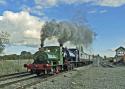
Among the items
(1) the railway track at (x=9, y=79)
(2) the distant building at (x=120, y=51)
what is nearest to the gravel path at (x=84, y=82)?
(1) the railway track at (x=9, y=79)

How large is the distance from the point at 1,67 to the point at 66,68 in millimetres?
7505

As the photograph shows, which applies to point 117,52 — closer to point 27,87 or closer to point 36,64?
point 36,64

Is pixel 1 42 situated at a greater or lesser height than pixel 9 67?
greater

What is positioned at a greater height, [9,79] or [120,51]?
[120,51]

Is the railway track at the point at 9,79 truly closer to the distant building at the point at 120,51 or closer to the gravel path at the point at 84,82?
the gravel path at the point at 84,82

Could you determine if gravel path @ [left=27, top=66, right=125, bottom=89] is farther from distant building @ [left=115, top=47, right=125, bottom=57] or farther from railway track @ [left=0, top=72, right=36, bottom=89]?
distant building @ [left=115, top=47, right=125, bottom=57]

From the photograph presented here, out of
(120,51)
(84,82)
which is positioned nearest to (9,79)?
(84,82)

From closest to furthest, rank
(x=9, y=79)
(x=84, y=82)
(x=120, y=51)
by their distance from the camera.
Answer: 1. (x=84, y=82)
2. (x=9, y=79)
3. (x=120, y=51)

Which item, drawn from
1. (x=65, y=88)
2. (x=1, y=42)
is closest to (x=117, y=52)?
(x=1, y=42)

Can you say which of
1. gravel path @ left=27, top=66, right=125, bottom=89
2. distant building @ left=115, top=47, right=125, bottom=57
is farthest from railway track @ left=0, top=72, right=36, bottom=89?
distant building @ left=115, top=47, right=125, bottom=57

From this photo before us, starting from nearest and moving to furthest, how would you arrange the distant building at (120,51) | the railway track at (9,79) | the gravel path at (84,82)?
1. the gravel path at (84,82)
2. the railway track at (9,79)
3. the distant building at (120,51)

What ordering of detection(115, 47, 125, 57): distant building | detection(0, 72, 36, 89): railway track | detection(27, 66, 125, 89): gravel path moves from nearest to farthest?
detection(27, 66, 125, 89): gravel path
detection(0, 72, 36, 89): railway track
detection(115, 47, 125, 57): distant building

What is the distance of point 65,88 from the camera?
17.4 m

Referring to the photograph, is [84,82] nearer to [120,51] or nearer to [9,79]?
[9,79]
